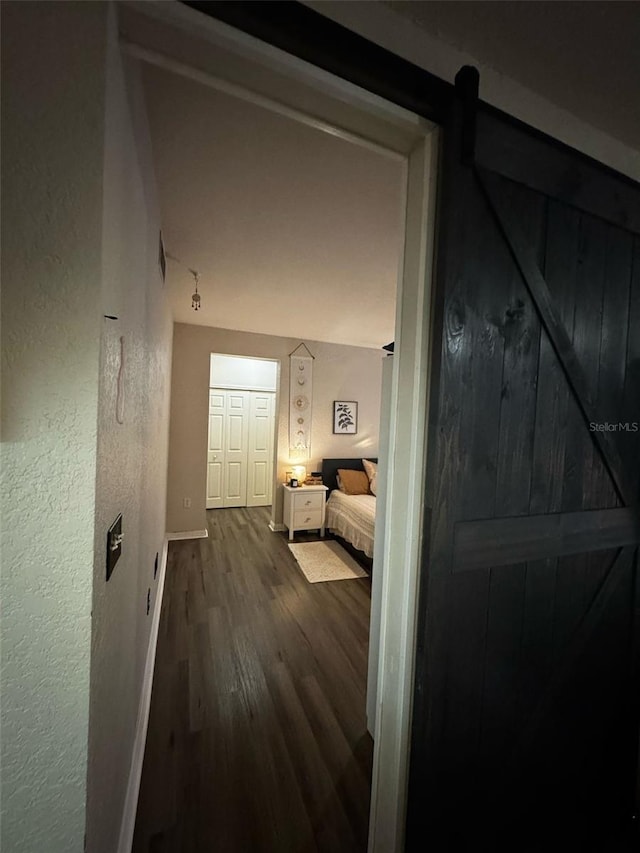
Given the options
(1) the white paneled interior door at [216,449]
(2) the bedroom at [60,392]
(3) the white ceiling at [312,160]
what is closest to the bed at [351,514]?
(1) the white paneled interior door at [216,449]

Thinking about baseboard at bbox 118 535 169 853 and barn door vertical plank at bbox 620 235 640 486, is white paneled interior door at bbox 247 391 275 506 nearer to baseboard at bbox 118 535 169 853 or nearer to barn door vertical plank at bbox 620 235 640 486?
baseboard at bbox 118 535 169 853

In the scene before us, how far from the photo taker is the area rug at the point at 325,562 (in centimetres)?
308

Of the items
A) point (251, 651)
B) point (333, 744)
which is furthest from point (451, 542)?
point (251, 651)

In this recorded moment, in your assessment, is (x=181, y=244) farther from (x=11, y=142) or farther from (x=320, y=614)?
(x=320, y=614)

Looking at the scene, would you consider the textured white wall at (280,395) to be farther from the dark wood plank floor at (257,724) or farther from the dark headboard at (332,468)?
the dark wood plank floor at (257,724)

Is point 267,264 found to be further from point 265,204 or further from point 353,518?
point 353,518

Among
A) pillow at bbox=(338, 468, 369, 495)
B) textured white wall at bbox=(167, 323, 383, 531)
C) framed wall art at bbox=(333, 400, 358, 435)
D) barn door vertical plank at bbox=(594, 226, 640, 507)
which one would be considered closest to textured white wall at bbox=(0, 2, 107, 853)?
barn door vertical plank at bbox=(594, 226, 640, 507)

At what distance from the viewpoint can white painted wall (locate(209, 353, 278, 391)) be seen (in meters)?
5.14

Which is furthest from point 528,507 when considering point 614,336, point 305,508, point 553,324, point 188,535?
point 188,535

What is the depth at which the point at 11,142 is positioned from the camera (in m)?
0.54

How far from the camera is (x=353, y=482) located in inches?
165

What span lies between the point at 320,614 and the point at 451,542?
6.49ft

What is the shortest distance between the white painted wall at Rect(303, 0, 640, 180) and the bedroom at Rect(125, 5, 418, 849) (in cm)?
20

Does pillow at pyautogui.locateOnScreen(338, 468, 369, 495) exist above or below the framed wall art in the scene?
below
